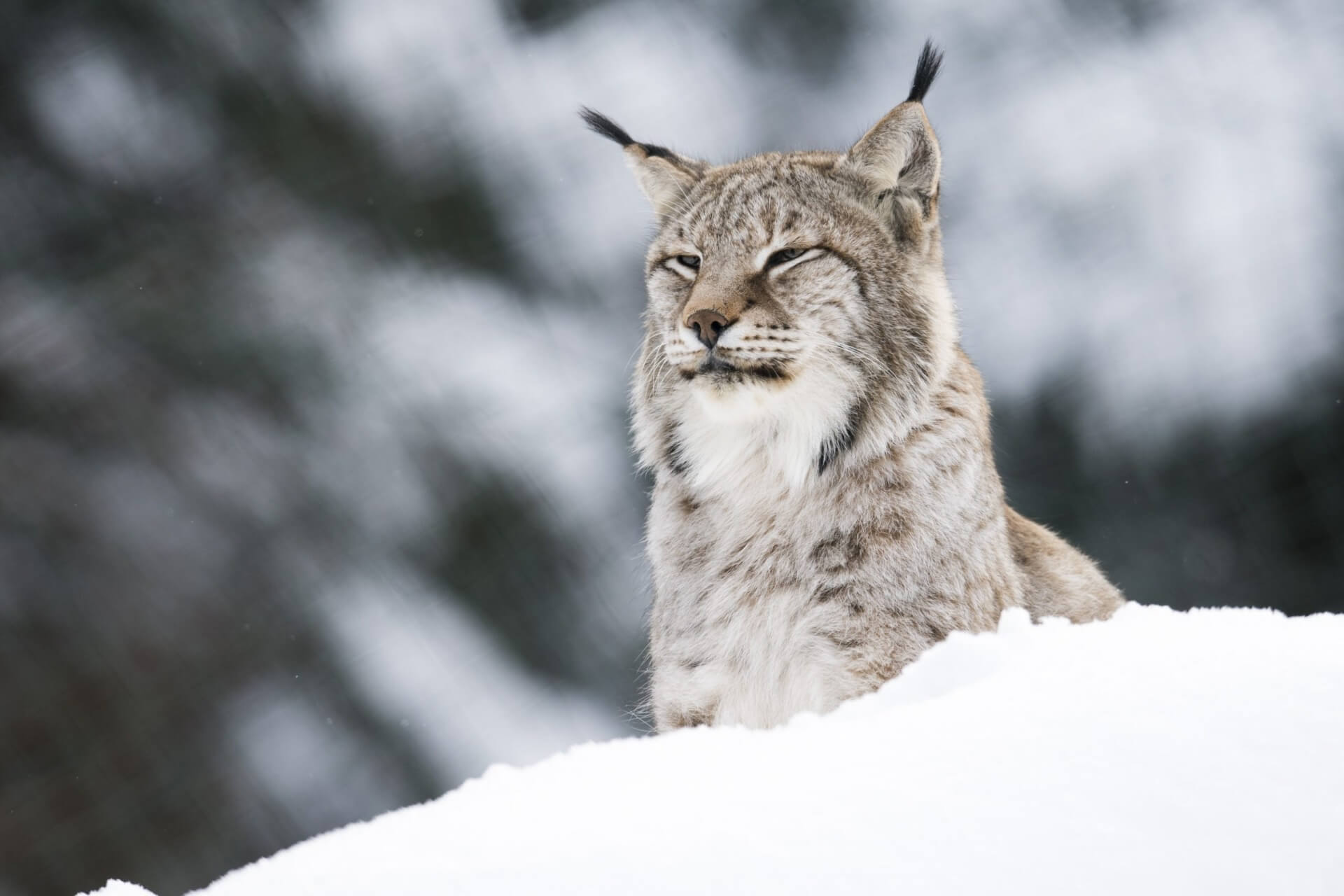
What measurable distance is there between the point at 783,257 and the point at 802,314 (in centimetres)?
16

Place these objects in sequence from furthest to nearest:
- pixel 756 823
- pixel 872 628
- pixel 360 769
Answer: pixel 360 769 < pixel 872 628 < pixel 756 823

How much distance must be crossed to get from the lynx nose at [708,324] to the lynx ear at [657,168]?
548mm

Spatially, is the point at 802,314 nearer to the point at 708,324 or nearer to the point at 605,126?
the point at 708,324

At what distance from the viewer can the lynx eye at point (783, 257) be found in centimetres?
209

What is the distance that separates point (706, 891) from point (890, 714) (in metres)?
0.32

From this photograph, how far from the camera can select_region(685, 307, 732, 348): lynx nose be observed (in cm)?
194

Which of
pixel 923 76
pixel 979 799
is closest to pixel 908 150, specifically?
pixel 923 76

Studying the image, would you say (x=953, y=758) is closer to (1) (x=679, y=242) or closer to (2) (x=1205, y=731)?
(2) (x=1205, y=731)

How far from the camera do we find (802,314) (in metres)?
1.98

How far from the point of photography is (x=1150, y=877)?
0.68 m

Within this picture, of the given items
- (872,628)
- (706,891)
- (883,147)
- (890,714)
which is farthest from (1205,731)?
(883,147)

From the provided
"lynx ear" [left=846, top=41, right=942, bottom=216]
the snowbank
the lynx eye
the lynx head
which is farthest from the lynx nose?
the snowbank

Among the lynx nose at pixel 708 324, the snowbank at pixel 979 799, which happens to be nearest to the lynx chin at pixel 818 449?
the lynx nose at pixel 708 324

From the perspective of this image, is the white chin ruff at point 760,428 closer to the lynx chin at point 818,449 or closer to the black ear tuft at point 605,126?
the lynx chin at point 818,449
